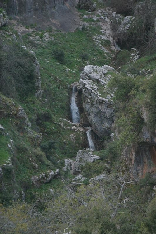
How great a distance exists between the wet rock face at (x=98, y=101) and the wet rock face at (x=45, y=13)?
46.4 feet

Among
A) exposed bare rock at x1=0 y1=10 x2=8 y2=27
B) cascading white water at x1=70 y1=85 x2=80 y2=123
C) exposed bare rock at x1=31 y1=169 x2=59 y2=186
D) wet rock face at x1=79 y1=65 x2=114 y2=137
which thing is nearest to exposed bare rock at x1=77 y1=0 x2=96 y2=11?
exposed bare rock at x1=0 y1=10 x2=8 y2=27

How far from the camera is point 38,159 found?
3791 cm

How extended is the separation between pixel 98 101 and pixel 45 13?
1929 cm

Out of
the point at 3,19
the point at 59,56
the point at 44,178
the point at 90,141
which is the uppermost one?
the point at 3,19

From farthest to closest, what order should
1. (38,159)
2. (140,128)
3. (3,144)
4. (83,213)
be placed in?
(38,159), (3,144), (140,128), (83,213)

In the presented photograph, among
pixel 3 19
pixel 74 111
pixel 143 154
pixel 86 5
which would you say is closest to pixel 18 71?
pixel 74 111

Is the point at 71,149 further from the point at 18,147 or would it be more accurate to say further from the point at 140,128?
the point at 140,128

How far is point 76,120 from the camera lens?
4803cm

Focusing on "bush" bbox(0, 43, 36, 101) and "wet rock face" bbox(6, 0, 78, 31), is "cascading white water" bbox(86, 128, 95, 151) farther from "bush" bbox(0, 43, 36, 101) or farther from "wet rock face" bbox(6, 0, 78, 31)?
"wet rock face" bbox(6, 0, 78, 31)

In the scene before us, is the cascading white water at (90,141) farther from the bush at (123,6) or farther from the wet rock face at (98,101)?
the bush at (123,6)

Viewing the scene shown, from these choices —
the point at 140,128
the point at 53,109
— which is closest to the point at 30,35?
the point at 53,109

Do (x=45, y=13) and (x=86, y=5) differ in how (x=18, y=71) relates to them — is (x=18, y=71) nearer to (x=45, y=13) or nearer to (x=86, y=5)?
(x=45, y=13)

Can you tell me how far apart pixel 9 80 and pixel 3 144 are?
9.15m

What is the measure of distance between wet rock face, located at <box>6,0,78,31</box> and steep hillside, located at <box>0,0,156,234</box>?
11 centimetres
